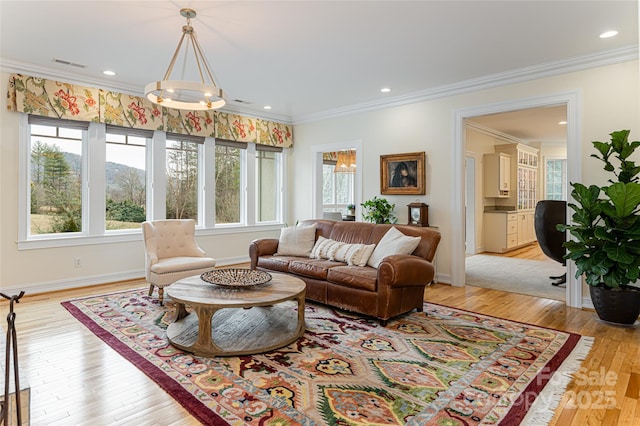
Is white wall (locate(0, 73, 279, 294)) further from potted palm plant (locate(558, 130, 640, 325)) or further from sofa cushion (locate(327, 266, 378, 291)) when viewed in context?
potted palm plant (locate(558, 130, 640, 325))

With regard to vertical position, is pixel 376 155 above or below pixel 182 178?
above

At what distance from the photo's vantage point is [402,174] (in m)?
5.73

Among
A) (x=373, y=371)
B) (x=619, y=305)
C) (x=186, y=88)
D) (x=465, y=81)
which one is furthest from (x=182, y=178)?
(x=619, y=305)

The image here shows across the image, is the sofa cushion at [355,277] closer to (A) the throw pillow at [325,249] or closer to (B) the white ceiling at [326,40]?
(A) the throw pillow at [325,249]

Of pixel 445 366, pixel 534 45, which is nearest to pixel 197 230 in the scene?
pixel 445 366

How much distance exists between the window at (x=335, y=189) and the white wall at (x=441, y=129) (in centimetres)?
212

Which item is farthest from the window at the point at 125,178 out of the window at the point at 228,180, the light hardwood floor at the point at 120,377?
the light hardwood floor at the point at 120,377

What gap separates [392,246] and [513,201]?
240 inches

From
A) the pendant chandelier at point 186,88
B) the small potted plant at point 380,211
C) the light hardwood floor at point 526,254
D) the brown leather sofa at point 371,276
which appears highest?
the pendant chandelier at point 186,88

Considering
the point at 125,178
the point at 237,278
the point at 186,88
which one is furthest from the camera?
the point at 125,178

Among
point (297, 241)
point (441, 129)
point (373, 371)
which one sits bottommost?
A: point (373, 371)

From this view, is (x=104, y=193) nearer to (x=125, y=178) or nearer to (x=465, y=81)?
(x=125, y=178)

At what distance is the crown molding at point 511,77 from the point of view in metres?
3.92

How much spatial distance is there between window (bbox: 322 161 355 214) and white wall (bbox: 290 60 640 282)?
212 centimetres
